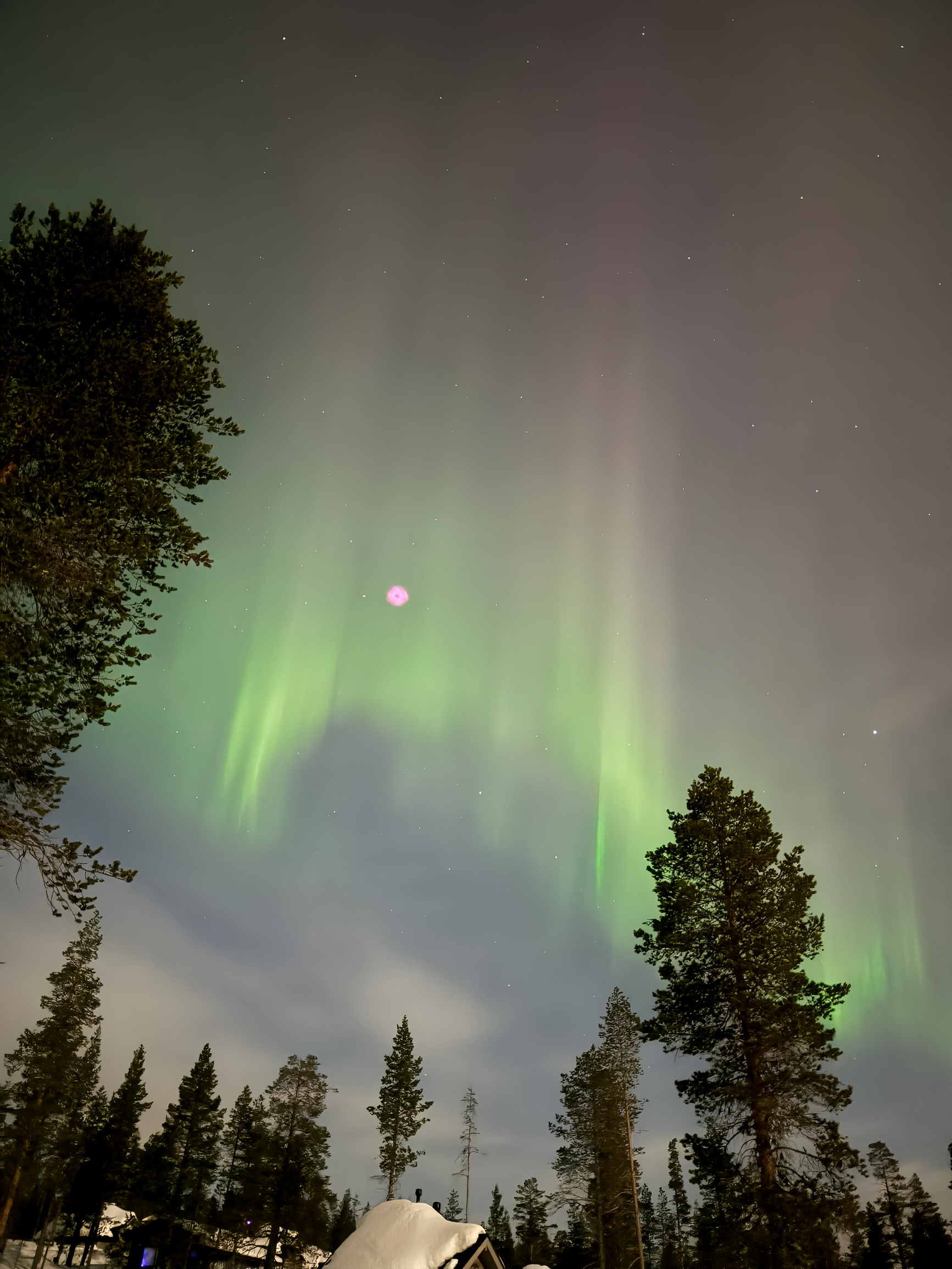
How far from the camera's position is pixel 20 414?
11.9 meters

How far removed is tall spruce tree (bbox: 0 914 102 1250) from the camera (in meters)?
37.3

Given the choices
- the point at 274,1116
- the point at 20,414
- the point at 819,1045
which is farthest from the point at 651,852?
the point at 274,1116

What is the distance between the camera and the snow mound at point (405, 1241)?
21516 mm

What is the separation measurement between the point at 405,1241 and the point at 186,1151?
110 ft

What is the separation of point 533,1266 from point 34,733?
32349 mm

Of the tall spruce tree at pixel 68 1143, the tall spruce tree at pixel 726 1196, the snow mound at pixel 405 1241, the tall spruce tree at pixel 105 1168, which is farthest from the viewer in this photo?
the tall spruce tree at pixel 105 1168

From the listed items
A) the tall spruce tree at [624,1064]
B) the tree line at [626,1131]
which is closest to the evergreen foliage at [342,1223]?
the tree line at [626,1131]

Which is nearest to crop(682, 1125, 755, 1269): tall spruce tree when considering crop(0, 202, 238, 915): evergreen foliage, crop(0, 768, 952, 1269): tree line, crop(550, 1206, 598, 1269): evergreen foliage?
crop(0, 768, 952, 1269): tree line

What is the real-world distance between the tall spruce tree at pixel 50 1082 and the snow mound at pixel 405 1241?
24.3 meters

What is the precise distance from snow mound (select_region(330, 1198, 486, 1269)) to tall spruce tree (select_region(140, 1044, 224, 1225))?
3002cm

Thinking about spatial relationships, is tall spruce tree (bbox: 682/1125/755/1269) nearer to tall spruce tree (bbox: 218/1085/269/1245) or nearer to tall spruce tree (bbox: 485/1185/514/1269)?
tall spruce tree (bbox: 218/1085/269/1245)

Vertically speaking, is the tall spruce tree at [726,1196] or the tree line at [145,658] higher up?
the tree line at [145,658]

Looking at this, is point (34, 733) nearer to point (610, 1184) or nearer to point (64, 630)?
point (64, 630)

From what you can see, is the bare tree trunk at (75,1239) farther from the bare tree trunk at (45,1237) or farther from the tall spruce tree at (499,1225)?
the tall spruce tree at (499,1225)
